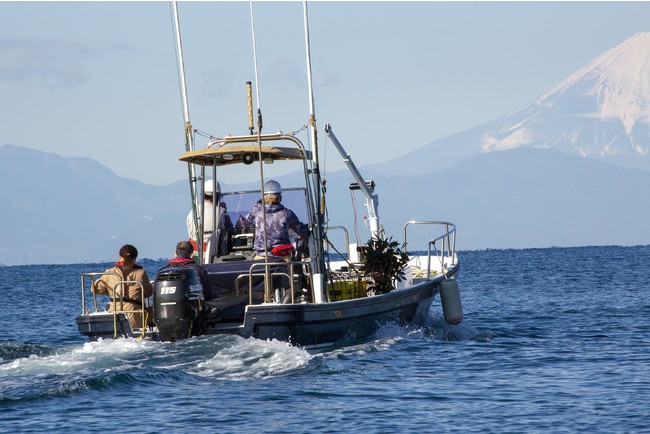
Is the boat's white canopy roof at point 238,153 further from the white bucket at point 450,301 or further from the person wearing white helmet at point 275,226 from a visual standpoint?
the white bucket at point 450,301

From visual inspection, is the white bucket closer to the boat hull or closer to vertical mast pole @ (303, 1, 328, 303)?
the boat hull

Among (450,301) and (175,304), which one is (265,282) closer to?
(175,304)

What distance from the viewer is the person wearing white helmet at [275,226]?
54.7ft

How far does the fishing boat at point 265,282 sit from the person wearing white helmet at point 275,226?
0.04 metres

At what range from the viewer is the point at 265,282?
51.8 ft

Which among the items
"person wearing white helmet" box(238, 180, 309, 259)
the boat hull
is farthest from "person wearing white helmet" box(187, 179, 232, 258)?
the boat hull

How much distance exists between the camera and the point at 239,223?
1883 centimetres

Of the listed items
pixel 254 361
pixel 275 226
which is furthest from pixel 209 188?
pixel 254 361

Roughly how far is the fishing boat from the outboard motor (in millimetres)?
14

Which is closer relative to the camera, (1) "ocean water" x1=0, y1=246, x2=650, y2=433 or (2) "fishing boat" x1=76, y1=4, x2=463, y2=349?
(1) "ocean water" x1=0, y1=246, x2=650, y2=433

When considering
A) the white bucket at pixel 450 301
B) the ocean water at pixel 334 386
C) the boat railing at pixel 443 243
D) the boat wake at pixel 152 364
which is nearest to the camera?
the ocean water at pixel 334 386

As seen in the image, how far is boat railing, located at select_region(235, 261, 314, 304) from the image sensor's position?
1556 cm

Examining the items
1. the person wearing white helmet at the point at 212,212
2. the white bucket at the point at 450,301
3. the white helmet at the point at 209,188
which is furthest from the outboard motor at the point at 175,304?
the white bucket at the point at 450,301

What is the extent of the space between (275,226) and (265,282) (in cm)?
127
